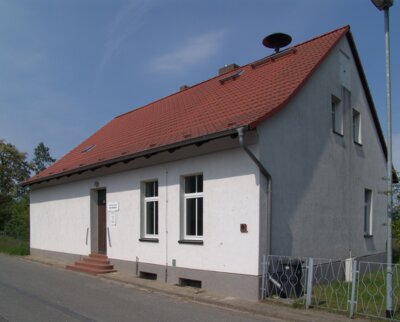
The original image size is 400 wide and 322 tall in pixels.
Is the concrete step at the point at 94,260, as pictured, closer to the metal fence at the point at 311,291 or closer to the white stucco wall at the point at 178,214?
the white stucco wall at the point at 178,214

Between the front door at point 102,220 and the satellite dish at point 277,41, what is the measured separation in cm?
811

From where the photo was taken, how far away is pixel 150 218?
13.1 metres

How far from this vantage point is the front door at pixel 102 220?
1538 cm

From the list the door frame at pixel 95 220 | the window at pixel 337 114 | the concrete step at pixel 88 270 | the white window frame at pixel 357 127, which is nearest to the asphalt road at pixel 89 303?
the concrete step at pixel 88 270

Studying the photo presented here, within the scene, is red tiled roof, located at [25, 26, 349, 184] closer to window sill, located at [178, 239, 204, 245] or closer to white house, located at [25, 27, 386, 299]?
white house, located at [25, 27, 386, 299]

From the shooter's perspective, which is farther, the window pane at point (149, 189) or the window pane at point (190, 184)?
the window pane at point (149, 189)

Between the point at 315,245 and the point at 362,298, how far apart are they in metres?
2.68

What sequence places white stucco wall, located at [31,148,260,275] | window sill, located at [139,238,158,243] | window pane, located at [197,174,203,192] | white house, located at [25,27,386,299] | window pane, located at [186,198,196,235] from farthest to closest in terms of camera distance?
window sill, located at [139,238,158,243], window pane, located at [186,198,196,235], window pane, located at [197,174,203,192], white house, located at [25,27,386,299], white stucco wall, located at [31,148,260,275]

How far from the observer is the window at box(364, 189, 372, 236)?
1548 cm

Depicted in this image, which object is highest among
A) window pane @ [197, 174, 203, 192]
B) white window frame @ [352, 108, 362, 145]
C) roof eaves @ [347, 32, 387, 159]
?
roof eaves @ [347, 32, 387, 159]

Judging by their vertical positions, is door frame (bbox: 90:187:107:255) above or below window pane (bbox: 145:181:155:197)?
below

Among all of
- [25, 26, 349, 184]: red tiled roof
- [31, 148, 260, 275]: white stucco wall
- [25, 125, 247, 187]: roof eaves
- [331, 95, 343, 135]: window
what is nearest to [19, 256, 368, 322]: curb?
[31, 148, 260, 275]: white stucco wall

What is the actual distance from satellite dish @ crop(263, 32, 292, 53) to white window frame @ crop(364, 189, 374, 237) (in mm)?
6147

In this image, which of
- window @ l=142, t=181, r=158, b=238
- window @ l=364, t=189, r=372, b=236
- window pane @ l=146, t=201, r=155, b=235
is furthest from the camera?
window @ l=364, t=189, r=372, b=236
